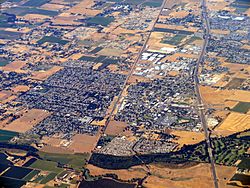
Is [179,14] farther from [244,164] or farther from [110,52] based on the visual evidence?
[244,164]

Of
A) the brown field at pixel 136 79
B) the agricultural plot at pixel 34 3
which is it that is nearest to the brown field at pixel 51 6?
the agricultural plot at pixel 34 3

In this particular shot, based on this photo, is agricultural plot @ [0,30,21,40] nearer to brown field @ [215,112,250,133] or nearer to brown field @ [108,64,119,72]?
brown field @ [108,64,119,72]

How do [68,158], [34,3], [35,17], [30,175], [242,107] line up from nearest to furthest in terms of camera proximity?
[30,175], [68,158], [242,107], [35,17], [34,3]

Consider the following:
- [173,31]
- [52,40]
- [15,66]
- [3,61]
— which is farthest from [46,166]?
[173,31]

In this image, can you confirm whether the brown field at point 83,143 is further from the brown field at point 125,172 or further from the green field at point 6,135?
the green field at point 6,135

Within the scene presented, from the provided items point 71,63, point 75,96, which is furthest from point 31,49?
point 75,96

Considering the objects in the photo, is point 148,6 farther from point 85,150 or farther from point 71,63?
point 85,150

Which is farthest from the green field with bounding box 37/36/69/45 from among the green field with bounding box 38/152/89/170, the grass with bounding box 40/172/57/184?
the grass with bounding box 40/172/57/184
